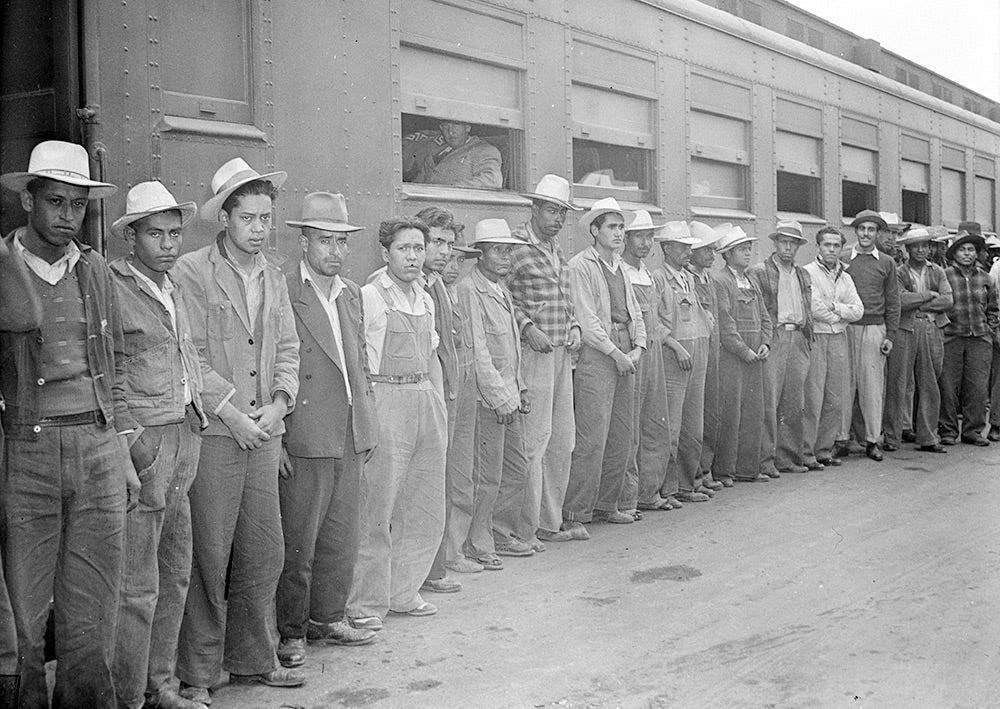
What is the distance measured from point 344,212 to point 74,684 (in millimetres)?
1932

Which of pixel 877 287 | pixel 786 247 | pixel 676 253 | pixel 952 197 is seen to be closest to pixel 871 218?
pixel 877 287

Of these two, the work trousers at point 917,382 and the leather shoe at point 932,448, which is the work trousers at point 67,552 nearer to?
the work trousers at point 917,382

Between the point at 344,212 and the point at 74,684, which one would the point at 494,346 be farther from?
the point at 74,684

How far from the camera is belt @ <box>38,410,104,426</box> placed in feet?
9.89

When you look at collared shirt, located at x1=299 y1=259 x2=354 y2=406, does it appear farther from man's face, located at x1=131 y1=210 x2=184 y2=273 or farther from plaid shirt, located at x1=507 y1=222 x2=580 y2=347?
plaid shirt, located at x1=507 y1=222 x2=580 y2=347

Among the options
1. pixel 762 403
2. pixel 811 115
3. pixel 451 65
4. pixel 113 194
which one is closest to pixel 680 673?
pixel 113 194

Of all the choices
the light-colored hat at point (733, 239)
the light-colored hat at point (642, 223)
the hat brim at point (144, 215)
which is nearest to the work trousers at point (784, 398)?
the light-colored hat at point (733, 239)

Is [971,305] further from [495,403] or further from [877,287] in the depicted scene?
[495,403]

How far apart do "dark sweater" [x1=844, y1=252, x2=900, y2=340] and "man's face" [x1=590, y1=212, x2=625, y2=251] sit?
293cm

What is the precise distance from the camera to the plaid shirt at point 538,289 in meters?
5.62

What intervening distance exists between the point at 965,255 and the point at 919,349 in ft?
3.32

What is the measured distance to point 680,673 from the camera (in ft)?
12.1

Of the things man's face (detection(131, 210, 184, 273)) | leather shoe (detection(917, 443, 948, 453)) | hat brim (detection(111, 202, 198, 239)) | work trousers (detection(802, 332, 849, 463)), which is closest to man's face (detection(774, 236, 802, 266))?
work trousers (detection(802, 332, 849, 463))

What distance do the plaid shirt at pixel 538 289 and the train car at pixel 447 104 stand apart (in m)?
0.25
